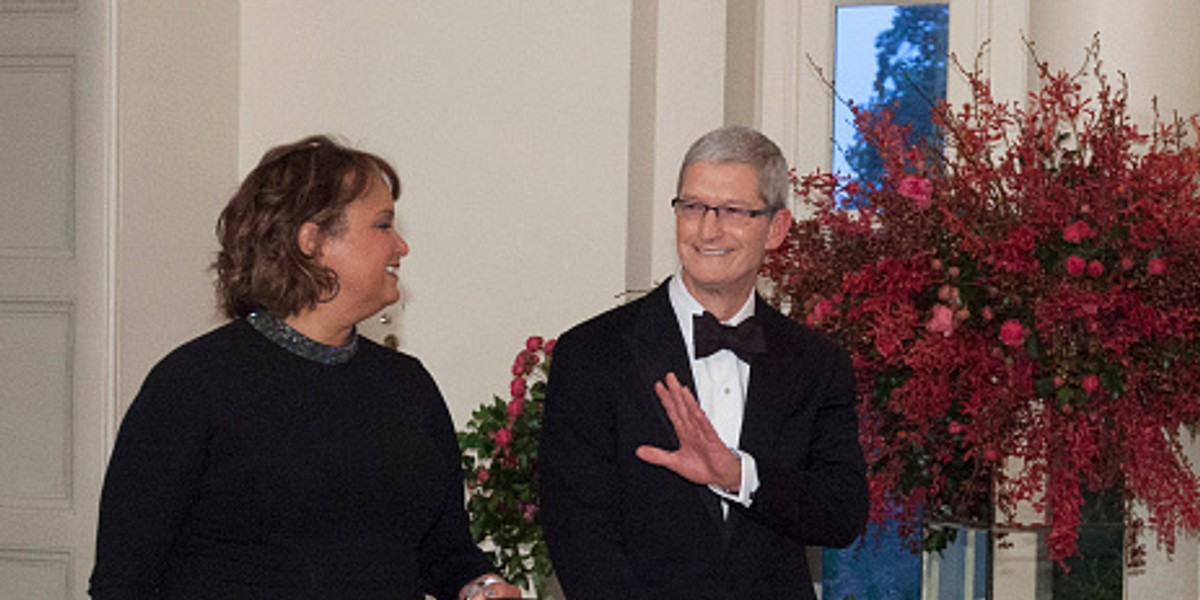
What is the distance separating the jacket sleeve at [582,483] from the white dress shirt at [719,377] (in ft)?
0.53

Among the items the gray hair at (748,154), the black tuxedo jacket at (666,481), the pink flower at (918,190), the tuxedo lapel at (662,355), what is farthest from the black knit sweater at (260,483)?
the pink flower at (918,190)

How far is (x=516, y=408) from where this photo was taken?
165 inches

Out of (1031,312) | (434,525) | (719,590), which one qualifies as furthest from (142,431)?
(1031,312)

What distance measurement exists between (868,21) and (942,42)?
236 mm

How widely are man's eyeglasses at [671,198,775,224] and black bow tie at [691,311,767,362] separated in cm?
16

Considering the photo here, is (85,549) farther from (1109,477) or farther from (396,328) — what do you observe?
(1109,477)

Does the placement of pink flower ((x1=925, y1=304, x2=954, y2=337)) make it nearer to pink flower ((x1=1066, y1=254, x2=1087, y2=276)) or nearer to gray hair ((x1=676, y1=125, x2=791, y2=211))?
pink flower ((x1=1066, y1=254, x2=1087, y2=276))

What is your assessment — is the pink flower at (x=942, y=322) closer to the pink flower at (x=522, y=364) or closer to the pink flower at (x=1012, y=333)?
the pink flower at (x=1012, y=333)

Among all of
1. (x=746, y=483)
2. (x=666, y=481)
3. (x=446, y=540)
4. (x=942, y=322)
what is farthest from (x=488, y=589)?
(x=942, y=322)

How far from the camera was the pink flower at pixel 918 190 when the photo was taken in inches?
141

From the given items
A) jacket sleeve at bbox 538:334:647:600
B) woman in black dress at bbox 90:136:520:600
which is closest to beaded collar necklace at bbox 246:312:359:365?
woman in black dress at bbox 90:136:520:600

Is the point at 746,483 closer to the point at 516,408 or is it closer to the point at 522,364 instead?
the point at 516,408

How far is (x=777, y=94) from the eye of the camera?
17.4 ft

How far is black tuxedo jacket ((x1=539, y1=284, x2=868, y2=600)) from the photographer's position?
2.73 meters
